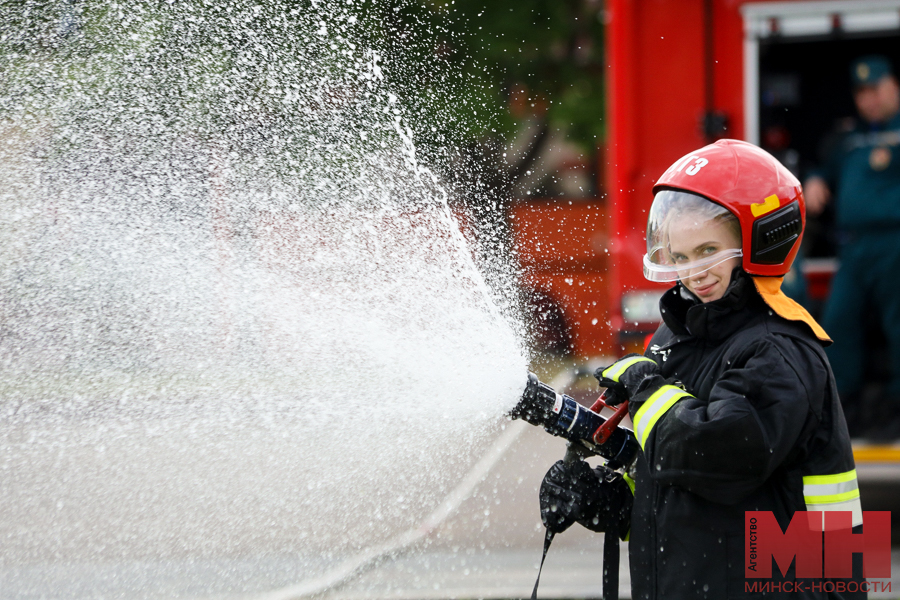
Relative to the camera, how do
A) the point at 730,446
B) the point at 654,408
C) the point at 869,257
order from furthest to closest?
the point at 869,257, the point at 654,408, the point at 730,446

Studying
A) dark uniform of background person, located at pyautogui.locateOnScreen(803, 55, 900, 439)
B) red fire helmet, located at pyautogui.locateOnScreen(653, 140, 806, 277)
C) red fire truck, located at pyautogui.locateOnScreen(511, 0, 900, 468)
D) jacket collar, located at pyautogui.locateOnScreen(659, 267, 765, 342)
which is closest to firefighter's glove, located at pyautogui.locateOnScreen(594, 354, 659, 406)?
jacket collar, located at pyautogui.locateOnScreen(659, 267, 765, 342)

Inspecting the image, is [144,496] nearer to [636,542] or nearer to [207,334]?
[207,334]

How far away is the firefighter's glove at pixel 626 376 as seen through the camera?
199 centimetres

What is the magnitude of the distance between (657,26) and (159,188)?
3.01 meters

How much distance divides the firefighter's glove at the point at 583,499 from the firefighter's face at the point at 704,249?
514 mm

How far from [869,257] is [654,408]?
12.2 feet

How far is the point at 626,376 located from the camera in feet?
6.63

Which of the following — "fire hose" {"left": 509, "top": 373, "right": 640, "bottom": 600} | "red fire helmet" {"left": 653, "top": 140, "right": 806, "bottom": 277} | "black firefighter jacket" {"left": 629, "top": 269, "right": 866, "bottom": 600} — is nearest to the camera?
"black firefighter jacket" {"left": 629, "top": 269, "right": 866, "bottom": 600}

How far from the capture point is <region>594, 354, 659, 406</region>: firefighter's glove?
1989 mm

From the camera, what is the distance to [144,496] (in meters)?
5.55

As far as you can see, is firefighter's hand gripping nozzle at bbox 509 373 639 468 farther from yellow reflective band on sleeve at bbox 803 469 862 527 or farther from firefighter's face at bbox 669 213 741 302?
yellow reflective band on sleeve at bbox 803 469 862 527

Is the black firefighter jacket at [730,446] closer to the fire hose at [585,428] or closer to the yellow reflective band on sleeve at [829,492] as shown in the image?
the yellow reflective band on sleeve at [829,492]

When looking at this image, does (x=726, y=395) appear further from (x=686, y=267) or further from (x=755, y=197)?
(x=755, y=197)

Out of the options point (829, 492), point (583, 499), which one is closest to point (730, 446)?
point (829, 492)
